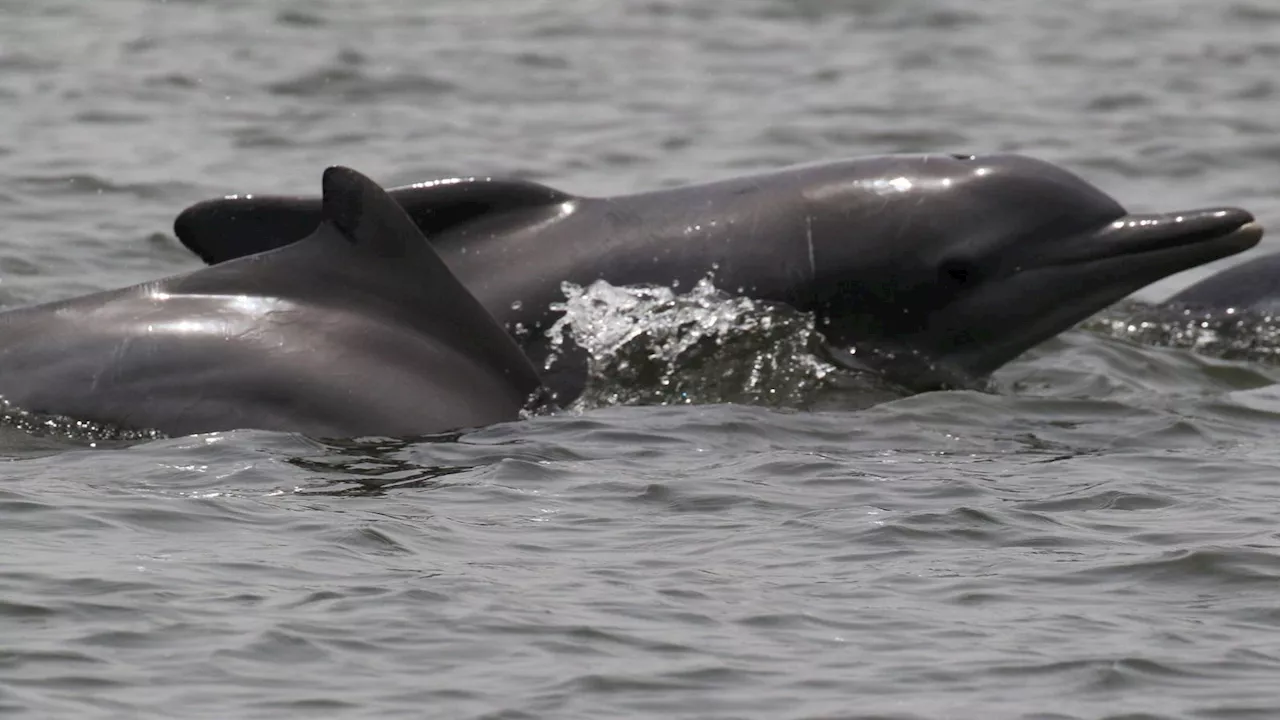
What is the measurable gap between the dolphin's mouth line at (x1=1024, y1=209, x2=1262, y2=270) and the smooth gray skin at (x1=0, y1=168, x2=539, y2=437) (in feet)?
9.95

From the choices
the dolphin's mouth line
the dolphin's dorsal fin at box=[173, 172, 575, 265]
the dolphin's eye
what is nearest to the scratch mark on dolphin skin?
the dolphin's eye

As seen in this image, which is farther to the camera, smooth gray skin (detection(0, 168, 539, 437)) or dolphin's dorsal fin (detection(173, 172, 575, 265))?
dolphin's dorsal fin (detection(173, 172, 575, 265))

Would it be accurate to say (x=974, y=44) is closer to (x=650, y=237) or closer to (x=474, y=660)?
(x=650, y=237)

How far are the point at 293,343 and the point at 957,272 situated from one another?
341 centimetres

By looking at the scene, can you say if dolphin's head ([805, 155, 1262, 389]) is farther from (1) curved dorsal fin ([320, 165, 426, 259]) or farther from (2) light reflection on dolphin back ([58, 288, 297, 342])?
(2) light reflection on dolphin back ([58, 288, 297, 342])

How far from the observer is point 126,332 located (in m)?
9.97

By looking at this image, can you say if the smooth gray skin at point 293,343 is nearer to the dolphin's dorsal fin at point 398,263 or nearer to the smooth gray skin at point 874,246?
the dolphin's dorsal fin at point 398,263

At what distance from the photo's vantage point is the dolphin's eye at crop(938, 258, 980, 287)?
1157 cm

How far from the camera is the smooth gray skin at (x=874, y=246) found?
449 inches

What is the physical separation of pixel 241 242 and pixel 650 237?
195 cm

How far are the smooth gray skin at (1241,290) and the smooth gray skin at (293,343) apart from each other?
6140 millimetres

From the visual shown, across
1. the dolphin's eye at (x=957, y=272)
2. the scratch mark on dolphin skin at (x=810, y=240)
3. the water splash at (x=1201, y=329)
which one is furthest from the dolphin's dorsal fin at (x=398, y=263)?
the water splash at (x=1201, y=329)

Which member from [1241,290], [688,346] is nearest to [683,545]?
[688,346]

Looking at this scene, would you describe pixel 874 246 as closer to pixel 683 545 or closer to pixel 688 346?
pixel 688 346
